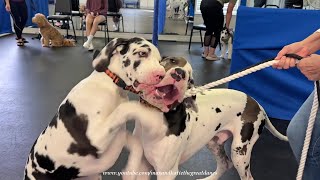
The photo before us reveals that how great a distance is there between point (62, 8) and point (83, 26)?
830 millimetres

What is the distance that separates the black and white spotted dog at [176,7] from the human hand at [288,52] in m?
8.05

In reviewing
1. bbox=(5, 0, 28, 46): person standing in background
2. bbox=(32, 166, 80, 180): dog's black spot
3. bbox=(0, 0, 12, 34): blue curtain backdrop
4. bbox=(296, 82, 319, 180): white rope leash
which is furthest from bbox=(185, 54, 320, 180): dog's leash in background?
bbox=(0, 0, 12, 34): blue curtain backdrop

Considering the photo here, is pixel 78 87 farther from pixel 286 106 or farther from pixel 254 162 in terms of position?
pixel 286 106

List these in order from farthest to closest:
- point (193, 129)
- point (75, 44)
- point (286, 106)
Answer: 1. point (75, 44)
2. point (286, 106)
3. point (193, 129)

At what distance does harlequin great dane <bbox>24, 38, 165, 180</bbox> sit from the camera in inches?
50.2

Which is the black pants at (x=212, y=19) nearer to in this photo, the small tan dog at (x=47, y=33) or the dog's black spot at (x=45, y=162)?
the small tan dog at (x=47, y=33)

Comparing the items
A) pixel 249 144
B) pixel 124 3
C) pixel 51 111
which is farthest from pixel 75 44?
pixel 249 144

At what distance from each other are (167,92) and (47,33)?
7.04m

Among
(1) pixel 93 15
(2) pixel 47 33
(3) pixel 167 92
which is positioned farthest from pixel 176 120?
(2) pixel 47 33

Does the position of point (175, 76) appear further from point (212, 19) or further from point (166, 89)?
point (212, 19)

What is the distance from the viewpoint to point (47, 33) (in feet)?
24.8

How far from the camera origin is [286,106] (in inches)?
142

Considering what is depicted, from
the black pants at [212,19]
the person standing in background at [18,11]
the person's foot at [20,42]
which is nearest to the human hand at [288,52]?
the black pants at [212,19]

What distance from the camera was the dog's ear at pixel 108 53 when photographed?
1.33 m
